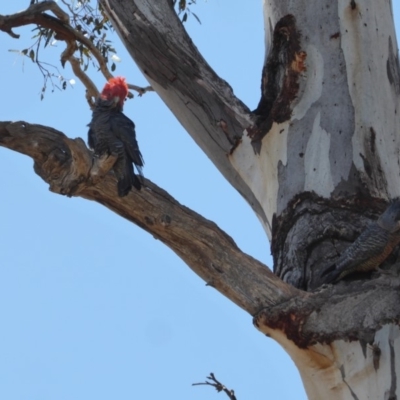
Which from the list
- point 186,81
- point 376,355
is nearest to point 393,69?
point 186,81

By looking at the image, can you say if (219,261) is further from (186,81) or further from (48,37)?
(48,37)

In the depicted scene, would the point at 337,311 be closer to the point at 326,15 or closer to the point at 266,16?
the point at 326,15

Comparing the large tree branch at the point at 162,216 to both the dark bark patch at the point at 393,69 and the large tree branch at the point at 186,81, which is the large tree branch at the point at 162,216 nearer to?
the large tree branch at the point at 186,81

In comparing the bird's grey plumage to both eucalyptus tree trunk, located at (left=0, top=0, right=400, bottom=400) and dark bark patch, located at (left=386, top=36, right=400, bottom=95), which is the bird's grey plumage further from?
dark bark patch, located at (left=386, top=36, right=400, bottom=95)

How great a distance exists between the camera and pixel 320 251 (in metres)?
2.78

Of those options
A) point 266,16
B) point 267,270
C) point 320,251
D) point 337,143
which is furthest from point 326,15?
point 267,270

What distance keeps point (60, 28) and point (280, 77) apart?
1338mm

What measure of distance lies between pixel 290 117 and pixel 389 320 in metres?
1.01

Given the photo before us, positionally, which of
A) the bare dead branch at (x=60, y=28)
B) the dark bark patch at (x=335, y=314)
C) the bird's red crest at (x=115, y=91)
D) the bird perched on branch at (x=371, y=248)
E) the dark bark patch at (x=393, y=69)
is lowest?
the dark bark patch at (x=335, y=314)

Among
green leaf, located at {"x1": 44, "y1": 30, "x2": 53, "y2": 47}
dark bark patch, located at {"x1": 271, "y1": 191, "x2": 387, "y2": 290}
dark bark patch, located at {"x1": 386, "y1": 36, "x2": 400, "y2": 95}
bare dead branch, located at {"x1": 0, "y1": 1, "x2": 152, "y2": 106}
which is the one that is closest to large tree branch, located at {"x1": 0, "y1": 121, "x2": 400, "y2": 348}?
dark bark patch, located at {"x1": 271, "y1": 191, "x2": 387, "y2": 290}

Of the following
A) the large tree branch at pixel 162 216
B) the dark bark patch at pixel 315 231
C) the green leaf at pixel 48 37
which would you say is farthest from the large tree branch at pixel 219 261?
the green leaf at pixel 48 37

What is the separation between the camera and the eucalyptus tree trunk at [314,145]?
2451 mm

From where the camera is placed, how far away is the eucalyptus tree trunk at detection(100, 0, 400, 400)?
8.04ft

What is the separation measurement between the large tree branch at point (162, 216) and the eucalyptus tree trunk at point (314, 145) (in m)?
0.08
